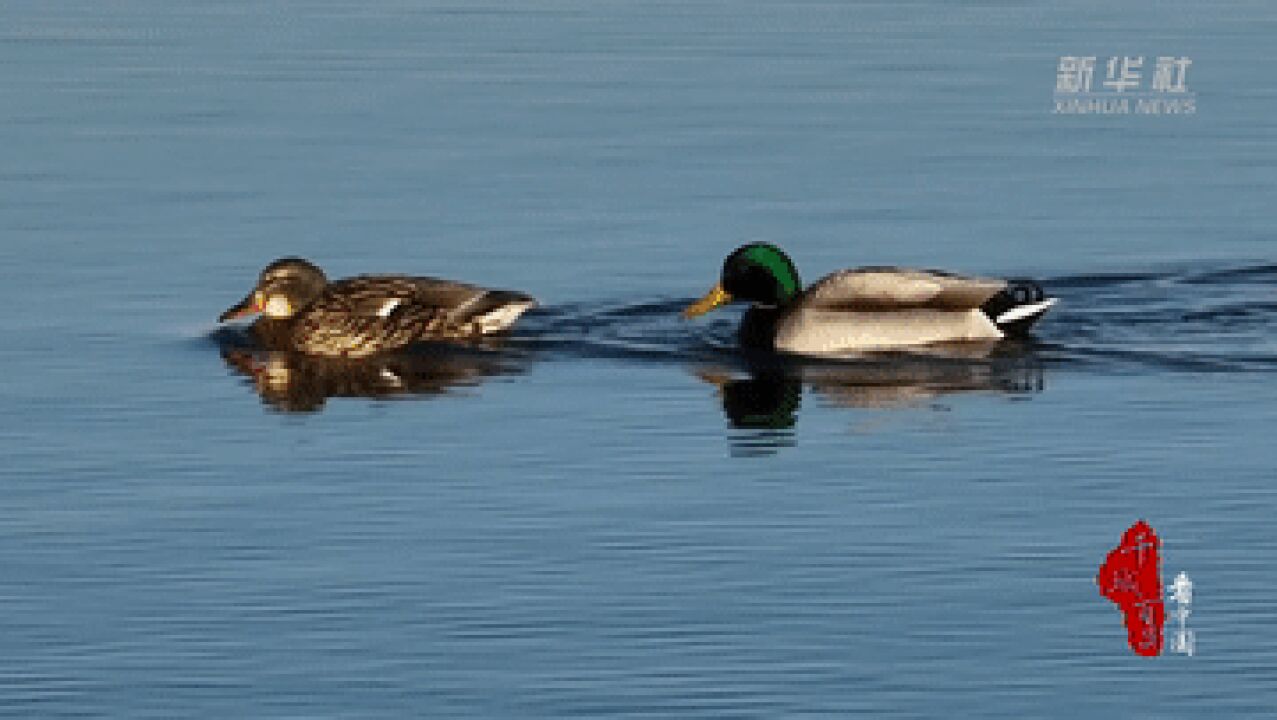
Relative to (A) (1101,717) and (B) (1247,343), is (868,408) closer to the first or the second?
(B) (1247,343)

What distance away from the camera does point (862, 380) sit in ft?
61.3

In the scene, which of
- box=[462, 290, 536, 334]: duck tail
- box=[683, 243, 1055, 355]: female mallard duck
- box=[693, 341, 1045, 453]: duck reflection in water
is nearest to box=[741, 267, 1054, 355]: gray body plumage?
box=[683, 243, 1055, 355]: female mallard duck

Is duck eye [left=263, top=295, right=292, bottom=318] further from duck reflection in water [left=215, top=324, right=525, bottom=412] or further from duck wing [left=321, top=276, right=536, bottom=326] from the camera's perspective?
duck wing [left=321, top=276, right=536, bottom=326]

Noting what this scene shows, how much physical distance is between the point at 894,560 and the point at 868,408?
4046 mm

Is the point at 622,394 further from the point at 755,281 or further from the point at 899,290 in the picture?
the point at 755,281

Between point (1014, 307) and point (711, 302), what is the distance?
1764 mm

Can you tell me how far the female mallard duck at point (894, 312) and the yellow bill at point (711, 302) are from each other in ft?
0.19

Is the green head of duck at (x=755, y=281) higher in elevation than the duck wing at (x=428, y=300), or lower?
higher

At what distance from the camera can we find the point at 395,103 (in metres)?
28.2

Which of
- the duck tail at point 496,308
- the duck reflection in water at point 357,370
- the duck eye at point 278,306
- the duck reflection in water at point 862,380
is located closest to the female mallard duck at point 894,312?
the duck reflection in water at point 862,380

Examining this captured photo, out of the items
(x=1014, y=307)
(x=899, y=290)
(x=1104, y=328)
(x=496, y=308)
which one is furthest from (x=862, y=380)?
(x=496, y=308)

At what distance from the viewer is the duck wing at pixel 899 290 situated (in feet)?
64.5

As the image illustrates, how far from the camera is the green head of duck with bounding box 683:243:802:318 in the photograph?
798 inches

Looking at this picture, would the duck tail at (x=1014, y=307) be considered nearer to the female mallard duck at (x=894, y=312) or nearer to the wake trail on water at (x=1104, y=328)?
the female mallard duck at (x=894, y=312)
